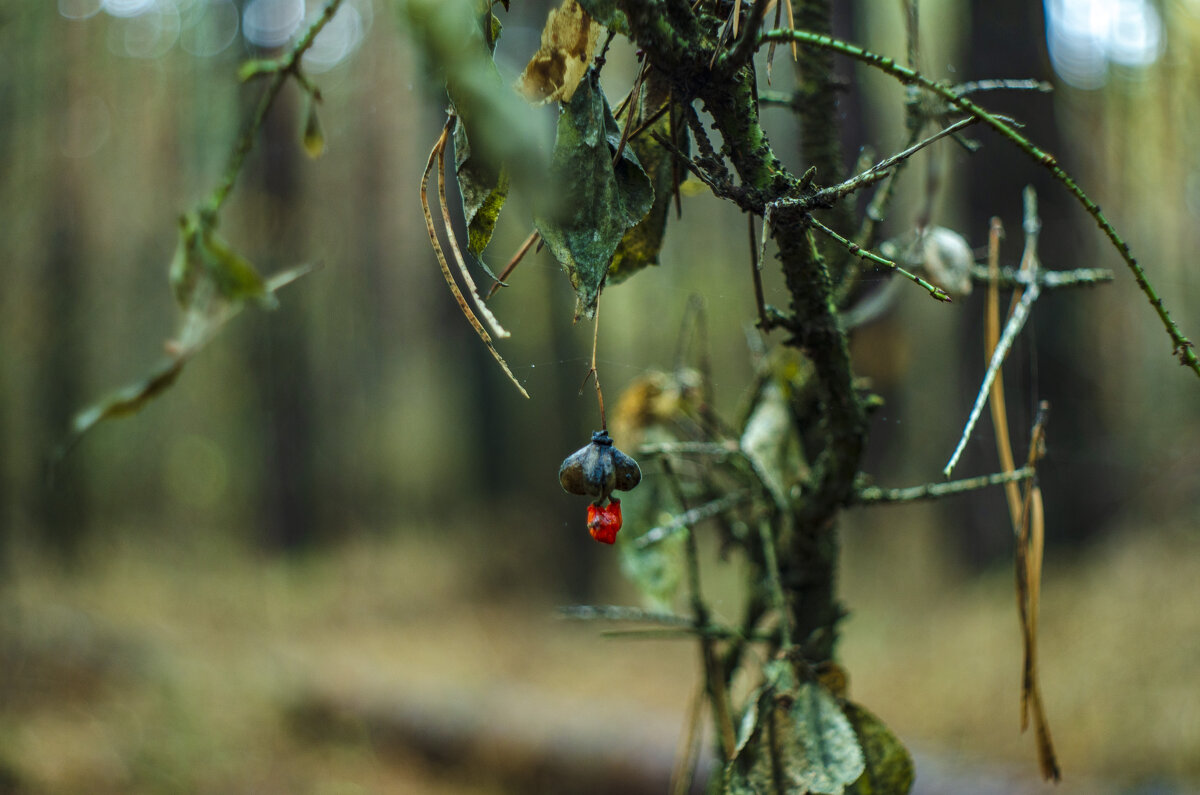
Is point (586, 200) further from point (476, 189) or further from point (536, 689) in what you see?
point (536, 689)

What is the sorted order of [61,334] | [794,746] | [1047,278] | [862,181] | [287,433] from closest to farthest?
[862,181], [794,746], [1047,278], [61,334], [287,433]

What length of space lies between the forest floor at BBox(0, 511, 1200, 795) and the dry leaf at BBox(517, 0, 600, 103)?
2.12 m

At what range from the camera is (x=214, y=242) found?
1.77ft

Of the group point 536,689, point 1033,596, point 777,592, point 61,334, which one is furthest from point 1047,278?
point 61,334

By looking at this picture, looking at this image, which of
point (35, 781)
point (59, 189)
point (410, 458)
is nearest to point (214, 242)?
point (35, 781)

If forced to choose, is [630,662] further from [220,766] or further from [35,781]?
[35,781]

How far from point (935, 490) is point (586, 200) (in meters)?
0.43

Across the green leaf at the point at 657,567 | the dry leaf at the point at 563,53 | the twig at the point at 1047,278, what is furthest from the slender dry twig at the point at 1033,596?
the dry leaf at the point at 563,53

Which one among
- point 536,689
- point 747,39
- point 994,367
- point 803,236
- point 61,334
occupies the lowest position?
point 536,689

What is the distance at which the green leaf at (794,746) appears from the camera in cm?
62

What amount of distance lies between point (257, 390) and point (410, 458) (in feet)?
9.42

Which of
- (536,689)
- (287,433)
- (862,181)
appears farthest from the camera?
(287,433)

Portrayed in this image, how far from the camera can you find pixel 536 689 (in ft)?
11.3

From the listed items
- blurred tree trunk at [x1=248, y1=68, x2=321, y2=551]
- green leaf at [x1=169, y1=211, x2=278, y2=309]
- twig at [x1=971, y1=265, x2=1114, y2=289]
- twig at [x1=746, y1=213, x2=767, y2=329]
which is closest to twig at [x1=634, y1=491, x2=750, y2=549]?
twig at [x1=746, y1=213, x2=767, y2=329]
